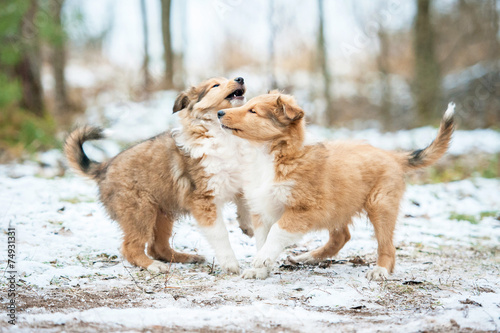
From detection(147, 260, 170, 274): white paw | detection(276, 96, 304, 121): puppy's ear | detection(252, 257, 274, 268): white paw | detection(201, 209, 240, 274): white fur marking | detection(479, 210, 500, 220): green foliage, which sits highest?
detection(276, 96, 304, 121): puppy's ear

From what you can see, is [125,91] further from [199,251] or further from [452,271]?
[452,271]

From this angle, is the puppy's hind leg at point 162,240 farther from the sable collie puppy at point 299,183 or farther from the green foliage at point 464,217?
the green foliage at point 464,217

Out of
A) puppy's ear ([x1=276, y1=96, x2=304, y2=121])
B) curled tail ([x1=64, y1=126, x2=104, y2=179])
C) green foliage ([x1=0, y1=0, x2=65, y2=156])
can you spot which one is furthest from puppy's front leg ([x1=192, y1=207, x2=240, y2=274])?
green foliage ([x1=0, y1=0, x2=65, y2=156])

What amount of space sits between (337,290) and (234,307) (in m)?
0.92

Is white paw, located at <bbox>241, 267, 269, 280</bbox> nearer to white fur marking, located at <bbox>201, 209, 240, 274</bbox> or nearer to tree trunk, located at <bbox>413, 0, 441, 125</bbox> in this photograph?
white fur marking, located at <bbox>201, 209, 240, 274</bbox>

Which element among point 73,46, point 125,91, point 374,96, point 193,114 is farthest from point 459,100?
point 73,46

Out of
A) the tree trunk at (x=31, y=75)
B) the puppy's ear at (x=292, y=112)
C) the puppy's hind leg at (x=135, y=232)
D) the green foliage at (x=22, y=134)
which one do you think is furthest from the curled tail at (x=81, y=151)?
the tree trunk at (x=31, y=75)

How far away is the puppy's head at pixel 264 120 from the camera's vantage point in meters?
4.14

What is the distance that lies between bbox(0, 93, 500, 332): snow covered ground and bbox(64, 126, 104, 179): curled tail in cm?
75

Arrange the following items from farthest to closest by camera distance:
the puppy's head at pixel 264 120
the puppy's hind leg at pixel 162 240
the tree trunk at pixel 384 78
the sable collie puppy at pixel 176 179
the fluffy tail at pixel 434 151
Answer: the tree trunk at pixel 384 78 < the puppy's hind leg at pixel 162 240 < the fluffy tail at pixel 434 151 < the sable collie puppy at pixel 176 179 < the puppy's head at pixel 264 120

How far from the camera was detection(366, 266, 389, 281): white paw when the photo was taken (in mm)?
4066

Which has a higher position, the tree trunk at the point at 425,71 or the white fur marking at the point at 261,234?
the white fur marking at the point at 261,234

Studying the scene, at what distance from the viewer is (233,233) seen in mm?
5719

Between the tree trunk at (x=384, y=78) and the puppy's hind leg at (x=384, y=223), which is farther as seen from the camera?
the tree trunk at (x=384, y=78)
